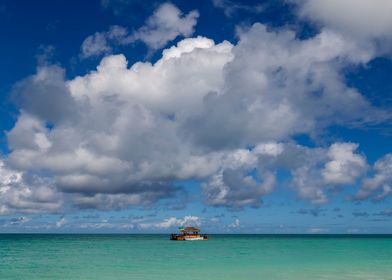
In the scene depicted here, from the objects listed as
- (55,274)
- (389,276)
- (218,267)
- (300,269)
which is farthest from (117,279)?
(389,276)

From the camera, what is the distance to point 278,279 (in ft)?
108

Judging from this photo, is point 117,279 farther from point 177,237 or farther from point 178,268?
point 177,237

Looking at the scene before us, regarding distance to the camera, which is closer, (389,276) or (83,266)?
(389,276)

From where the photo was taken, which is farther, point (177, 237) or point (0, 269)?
point (177, 237)

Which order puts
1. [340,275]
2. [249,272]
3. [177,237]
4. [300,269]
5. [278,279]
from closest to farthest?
[278,279]
[340,275]
[249,272]
[300,269]
[177,237]

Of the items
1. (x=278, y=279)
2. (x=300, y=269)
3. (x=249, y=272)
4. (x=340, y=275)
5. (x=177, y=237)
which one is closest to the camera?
(x=278, y=279)

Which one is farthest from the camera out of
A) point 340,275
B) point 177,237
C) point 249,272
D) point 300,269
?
point 177,237

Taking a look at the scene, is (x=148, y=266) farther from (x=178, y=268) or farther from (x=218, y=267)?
(x=218, y=267)

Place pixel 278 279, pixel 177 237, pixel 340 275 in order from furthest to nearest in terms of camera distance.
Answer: pixel 177 237 → pixel 340 275 → pixel 278 279

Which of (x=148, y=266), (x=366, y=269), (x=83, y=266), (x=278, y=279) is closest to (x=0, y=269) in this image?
(x=83, y=266)

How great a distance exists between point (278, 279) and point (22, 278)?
68.4 feet

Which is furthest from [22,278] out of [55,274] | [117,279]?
[117,279]

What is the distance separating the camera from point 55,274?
36.3 m

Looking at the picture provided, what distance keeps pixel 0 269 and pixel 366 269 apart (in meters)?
35.4
